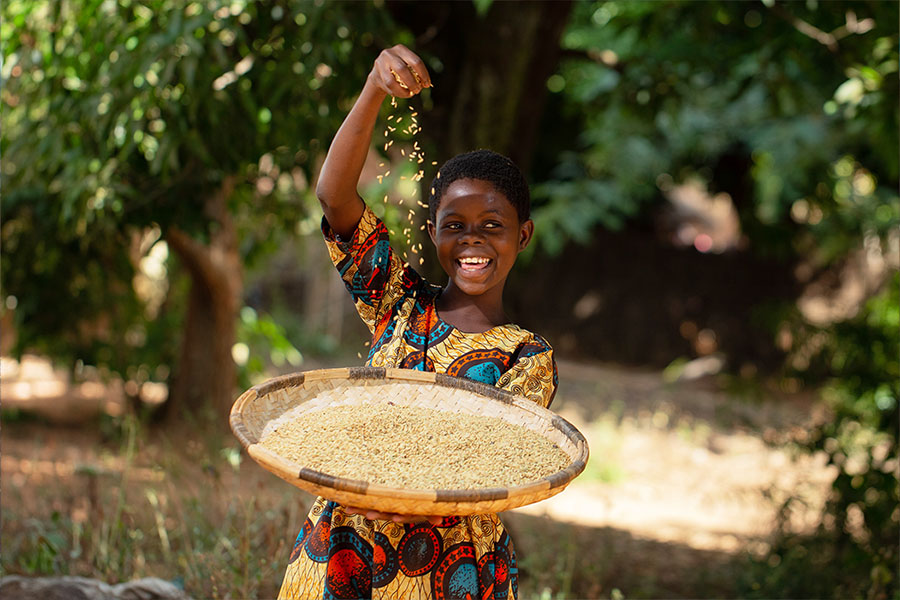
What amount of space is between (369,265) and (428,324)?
0.58ft

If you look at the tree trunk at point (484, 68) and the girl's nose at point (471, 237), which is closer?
the girl's nose at point (471, 237)

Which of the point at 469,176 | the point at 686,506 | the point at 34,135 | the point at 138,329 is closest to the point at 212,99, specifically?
the point at 34,135

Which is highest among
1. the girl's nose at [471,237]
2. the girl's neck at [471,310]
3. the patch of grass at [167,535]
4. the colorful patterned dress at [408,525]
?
the girl's nose at [471,237]

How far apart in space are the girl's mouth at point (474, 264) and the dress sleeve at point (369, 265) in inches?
6.4

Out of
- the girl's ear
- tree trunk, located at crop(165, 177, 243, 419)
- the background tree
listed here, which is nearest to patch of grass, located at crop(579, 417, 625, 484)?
tree trunk, located at crop(165, 177, 243, 419)

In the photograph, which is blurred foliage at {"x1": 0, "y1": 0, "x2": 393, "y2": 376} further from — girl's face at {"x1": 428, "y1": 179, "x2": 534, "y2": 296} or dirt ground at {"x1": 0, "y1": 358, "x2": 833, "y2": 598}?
girl's face at {"x1": 428, "y1": 179, "x2": 534, "y2": 296}

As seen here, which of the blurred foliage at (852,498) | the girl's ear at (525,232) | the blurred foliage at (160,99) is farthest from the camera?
the blurred foliage at (852,498)

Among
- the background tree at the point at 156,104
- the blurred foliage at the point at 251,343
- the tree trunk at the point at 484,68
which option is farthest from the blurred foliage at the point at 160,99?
the blurred foliage at the point at 251,343

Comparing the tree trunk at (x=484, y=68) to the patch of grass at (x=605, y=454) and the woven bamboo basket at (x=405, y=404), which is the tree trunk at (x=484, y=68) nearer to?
the woven bamboo basket at (x=405, y=404)

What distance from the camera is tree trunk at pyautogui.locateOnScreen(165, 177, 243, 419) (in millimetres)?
4840

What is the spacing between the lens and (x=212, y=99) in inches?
109

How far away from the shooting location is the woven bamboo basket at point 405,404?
4.43ft

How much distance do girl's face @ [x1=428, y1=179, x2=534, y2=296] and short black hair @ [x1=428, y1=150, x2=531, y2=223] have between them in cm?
1

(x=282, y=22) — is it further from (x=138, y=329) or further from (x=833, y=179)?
(x=833, y=179)
